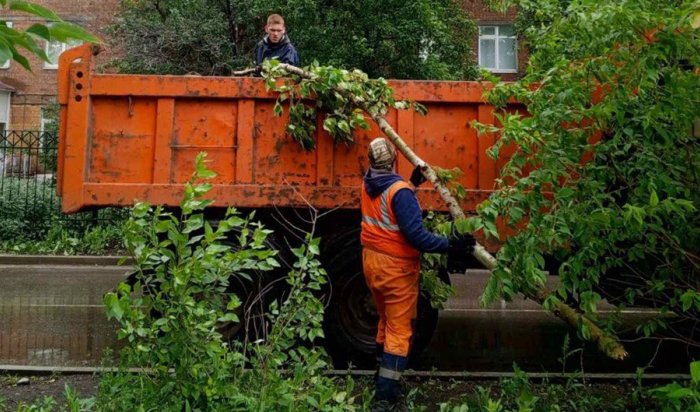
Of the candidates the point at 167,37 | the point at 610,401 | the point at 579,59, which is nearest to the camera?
the point at 579,59

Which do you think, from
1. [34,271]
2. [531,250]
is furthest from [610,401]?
[34,271]

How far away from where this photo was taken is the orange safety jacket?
12.3ft

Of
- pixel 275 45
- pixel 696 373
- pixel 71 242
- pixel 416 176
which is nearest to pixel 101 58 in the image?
pixel 71 242

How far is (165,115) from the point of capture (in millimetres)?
4766

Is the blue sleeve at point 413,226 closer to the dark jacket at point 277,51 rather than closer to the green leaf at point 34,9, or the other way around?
the green leaf at point 34,9

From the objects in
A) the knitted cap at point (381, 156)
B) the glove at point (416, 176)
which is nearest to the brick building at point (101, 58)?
the glove at point (416, 176)

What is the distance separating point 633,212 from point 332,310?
2896mm

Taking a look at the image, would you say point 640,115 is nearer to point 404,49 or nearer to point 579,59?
point 579,59

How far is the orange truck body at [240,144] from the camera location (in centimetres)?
475

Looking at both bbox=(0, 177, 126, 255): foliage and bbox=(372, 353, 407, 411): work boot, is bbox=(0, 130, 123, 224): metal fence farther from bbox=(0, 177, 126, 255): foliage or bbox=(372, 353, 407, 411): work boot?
bbox=(372, 353, 407, 411): work boot

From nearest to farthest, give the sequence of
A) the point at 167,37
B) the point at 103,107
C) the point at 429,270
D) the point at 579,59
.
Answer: the point at 579,59, the point at 429,270, the point at 103,107, the point at 167,37

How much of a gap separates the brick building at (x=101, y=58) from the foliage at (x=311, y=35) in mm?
4420

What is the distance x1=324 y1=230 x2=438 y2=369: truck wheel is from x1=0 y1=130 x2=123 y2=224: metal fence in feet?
30.8

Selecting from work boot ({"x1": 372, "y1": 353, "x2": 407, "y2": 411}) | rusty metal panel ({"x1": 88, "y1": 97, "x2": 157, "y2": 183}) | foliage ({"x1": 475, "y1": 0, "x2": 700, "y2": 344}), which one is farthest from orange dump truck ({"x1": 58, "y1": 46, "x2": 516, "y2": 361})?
foliage ({"x1": 475, "y1": 0, "x2": 700, "y2": 344})
